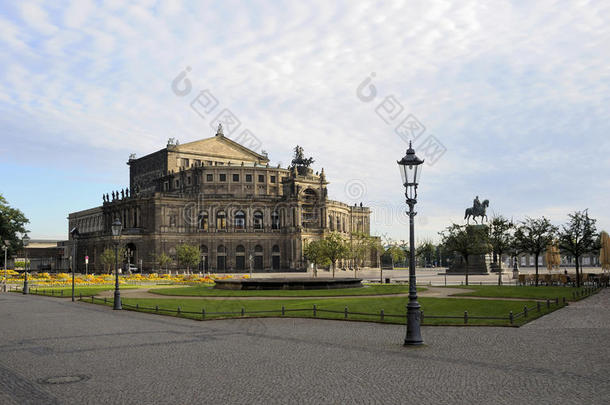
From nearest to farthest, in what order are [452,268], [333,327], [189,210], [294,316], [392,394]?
[392,394]
[333,327]
[294,316]
[452,268]
[189,210]

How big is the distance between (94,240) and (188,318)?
348 ft

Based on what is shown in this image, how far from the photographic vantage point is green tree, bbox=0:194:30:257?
95.5 metres

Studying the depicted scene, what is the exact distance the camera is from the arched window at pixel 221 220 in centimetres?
12312

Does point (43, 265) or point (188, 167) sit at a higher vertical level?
point (188, 167)

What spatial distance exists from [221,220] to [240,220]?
4256 millimetres

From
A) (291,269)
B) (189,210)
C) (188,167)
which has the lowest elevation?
(291,269)

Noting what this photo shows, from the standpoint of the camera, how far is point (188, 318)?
28031mm

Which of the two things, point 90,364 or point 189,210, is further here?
point 189,210

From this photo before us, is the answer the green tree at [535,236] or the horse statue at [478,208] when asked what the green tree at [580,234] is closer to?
the green tree at [535,236]

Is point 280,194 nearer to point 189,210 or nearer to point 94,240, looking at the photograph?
point 189,210

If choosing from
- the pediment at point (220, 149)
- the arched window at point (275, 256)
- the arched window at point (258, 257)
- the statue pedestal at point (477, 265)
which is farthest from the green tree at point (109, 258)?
the statue pedestal at point (477, 265)

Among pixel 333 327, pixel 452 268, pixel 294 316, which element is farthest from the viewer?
pixel 452 268

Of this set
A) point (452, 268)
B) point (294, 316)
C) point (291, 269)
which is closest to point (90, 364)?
point (294, 316)

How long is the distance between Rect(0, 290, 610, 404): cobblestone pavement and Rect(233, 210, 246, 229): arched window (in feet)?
324
